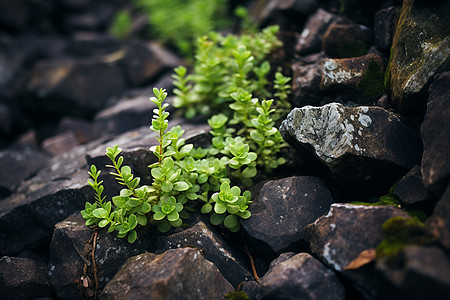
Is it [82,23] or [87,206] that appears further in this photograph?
[82,23]

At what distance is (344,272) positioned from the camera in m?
2.48

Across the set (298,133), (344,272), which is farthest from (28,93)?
(344,272)

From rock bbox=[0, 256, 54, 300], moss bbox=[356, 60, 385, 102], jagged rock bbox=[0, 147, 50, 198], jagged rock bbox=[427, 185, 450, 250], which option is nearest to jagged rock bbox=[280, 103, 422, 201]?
moss bbox=[356, 60, 385, 102]

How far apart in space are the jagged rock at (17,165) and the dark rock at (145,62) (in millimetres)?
2047

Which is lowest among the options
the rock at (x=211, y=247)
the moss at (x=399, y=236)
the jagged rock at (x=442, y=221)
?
the rock at (x=211, y=247)

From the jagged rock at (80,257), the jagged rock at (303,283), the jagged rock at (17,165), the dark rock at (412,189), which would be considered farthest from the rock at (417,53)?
the jagged rock at (17,165)

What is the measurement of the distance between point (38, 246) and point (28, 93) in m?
3.66

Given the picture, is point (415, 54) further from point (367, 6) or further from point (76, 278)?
point (76, 278)

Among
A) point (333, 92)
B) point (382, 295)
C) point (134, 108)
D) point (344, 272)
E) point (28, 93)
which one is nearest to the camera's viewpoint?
point (382, 295)

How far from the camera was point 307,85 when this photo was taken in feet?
12.7

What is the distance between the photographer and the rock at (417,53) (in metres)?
2.88

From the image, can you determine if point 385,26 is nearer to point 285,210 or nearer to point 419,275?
point 285,210

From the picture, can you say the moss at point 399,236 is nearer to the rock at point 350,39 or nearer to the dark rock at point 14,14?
the rock at point 350,39

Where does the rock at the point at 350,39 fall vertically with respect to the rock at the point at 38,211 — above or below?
above
